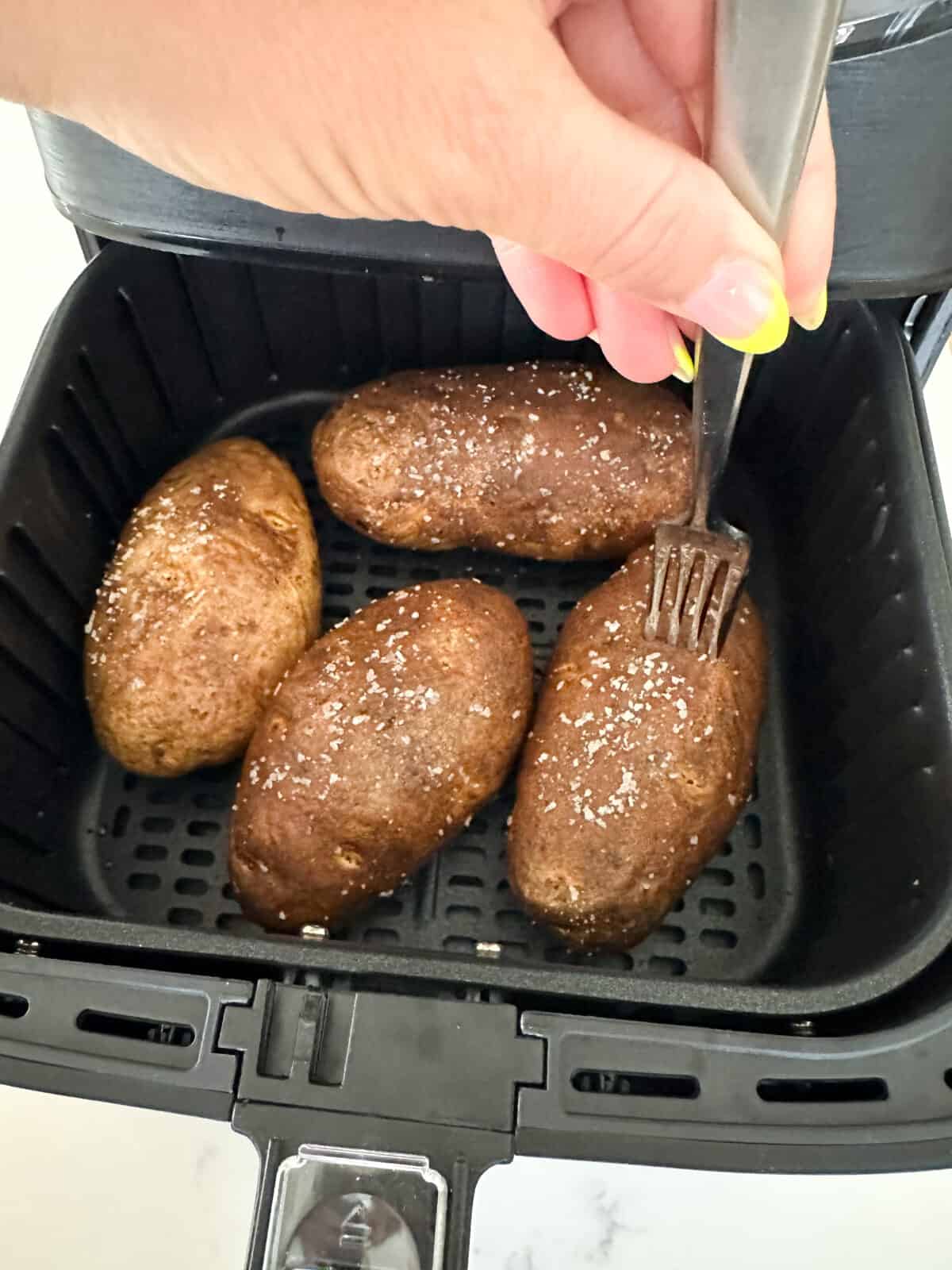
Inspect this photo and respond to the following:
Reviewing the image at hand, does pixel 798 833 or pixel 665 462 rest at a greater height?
pixel 665 462

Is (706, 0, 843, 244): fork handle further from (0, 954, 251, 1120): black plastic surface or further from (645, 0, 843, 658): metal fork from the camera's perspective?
(0, 954, 251, 1120): black plastic surface

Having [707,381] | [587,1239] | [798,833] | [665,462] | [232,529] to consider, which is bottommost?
[587,1239]

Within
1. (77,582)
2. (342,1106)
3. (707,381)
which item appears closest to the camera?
(342,1106)

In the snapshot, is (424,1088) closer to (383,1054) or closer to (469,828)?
(383,1054)

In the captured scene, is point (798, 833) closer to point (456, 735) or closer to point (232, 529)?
point (456, 735)

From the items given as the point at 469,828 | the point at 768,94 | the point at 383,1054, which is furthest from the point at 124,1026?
the point at 768,94

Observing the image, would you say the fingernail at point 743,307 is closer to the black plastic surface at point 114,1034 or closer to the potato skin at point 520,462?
the potato skin at point 520,462

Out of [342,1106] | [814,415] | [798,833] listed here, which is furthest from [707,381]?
[342,1106]
